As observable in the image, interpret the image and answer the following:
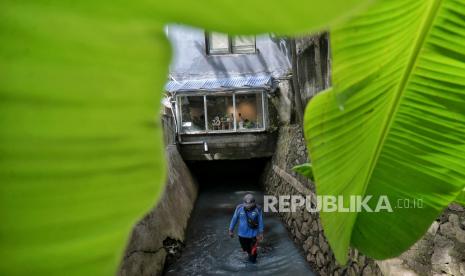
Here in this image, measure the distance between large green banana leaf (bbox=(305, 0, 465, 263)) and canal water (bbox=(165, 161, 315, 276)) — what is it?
520cm

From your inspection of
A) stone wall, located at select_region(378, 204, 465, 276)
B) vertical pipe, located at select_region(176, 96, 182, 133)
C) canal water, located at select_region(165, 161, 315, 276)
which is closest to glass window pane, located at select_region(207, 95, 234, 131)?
vertical pipe, located at select_region(176, 96, 182, 133)

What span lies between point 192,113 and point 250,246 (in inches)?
243

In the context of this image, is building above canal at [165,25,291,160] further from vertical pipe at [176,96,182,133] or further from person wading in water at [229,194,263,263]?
person wading in water at [229,194,263,263]

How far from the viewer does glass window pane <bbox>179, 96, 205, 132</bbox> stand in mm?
11109

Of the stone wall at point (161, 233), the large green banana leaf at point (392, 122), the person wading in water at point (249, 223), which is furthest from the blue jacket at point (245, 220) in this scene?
the large green banana leaf at point (392, 122)

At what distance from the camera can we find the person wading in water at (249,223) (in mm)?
5566

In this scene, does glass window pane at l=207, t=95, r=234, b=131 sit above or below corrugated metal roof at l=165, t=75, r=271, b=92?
below

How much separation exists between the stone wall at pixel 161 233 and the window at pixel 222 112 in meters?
2.10

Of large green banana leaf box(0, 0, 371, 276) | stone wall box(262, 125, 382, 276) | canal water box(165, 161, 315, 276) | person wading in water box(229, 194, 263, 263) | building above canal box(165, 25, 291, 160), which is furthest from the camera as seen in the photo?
building above canal box(165, 25, 291, 160)

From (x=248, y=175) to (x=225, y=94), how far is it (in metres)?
2.94

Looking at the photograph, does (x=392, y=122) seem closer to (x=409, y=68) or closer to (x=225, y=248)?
(x=409, y=68)

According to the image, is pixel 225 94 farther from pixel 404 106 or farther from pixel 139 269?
pixel 404 106

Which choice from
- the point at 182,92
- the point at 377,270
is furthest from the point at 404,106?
the point at 182,92

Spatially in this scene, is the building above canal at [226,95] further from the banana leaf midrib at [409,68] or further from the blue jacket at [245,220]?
the banana leaf midrib at [409,68]
